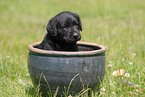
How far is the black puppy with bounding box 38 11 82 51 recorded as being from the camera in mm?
2723

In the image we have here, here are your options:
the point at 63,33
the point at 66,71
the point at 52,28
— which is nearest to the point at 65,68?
the point at 66,71

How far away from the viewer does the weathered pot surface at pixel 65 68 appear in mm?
2424

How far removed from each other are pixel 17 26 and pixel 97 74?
20.6 ft

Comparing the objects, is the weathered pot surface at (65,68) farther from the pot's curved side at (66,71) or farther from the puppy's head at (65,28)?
the puppy's head at (65,28)

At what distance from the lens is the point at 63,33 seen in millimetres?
2783

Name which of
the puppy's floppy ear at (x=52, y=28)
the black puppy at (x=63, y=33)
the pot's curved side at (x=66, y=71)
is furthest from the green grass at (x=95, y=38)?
the puppy's floppy ear at (x=52, y=28)

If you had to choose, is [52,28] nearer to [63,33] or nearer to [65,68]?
[63,33]

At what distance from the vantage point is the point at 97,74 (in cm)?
262

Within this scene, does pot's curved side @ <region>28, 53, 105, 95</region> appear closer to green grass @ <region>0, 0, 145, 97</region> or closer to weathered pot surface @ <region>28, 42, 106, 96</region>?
weathered pot surface @ <region>28, 42, 106, 96</region>

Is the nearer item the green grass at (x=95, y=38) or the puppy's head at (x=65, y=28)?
the puppy's head at (x=65, y=28)

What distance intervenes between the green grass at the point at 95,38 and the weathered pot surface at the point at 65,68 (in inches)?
15.7

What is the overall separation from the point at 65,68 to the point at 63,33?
566mm

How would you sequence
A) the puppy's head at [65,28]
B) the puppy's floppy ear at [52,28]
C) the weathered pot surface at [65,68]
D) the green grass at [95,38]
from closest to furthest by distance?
the weathered pot surface at [65,68], the puppy's head at [65,28], the puppy's floppy ear at [52,28], the green grass at [95,38]

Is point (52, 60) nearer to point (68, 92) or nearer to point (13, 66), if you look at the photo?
point (68, 92)
